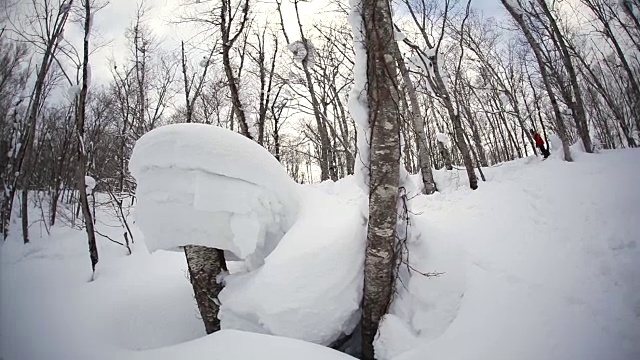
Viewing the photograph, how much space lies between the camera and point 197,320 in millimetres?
4523

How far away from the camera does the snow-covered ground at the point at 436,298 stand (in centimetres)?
276

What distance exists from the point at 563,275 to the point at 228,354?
393cm

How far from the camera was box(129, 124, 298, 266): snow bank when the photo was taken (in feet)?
12.0

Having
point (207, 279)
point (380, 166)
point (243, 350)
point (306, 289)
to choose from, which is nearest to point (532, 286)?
point (380, 166)

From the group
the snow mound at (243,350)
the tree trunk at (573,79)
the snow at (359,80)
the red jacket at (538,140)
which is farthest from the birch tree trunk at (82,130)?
the red jacket at (538,140)

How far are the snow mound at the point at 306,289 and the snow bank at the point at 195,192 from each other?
0.50 metres

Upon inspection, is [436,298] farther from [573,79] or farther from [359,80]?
[573,79]

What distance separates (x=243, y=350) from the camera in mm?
2662

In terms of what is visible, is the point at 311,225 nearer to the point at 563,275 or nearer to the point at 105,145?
the point at 563,275

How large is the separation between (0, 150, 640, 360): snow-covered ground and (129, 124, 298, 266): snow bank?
598 millimetres

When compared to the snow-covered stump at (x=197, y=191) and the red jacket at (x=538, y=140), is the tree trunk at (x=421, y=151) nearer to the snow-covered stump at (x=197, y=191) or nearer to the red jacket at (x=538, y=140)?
the red jacket at (x=538, y=140)

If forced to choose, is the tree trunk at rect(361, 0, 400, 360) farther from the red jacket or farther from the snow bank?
the red jacket

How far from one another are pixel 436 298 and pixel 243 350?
212 cm

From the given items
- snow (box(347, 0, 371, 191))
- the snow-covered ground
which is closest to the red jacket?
the snow-covered ground
